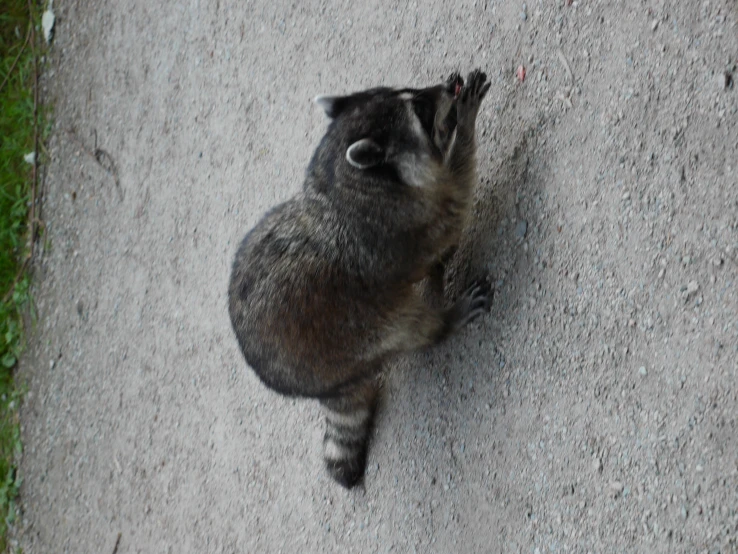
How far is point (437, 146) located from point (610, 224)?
685 mm

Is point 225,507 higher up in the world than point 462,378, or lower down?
lower down

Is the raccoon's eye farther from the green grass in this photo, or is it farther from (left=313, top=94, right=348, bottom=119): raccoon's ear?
the green grass

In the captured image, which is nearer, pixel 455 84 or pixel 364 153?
pixel 364 153

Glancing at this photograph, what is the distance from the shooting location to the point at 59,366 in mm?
5324

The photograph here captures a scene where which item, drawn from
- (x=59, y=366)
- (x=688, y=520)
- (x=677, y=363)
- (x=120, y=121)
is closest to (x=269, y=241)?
(x=677, y=363)

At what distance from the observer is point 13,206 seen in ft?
19.7

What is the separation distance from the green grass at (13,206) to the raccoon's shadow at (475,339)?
11.9ft

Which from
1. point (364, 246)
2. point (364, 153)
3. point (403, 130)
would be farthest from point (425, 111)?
point (364, 246)

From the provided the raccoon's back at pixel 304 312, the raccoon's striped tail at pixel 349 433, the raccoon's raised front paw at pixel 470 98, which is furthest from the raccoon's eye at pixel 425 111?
the raccoon's striped tail at pixel 349 433

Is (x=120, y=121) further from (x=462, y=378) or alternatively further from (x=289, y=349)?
(x=462, y=378)

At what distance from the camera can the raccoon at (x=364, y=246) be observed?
107 inches

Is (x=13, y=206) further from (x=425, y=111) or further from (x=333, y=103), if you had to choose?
(x=425, y=111)

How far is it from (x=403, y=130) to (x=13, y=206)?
4.42 metres

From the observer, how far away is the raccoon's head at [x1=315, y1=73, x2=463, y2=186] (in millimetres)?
2695
